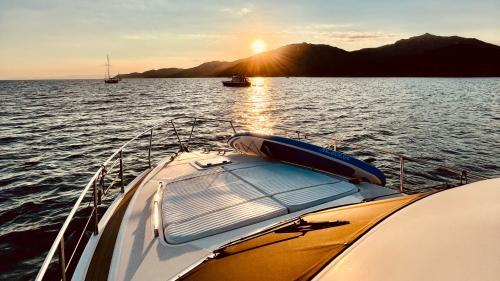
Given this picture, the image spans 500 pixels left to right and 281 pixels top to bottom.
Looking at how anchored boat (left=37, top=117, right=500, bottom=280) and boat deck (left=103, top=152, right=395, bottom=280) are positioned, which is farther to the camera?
boat deck (left=103, top=152, right=395, bottom=280)

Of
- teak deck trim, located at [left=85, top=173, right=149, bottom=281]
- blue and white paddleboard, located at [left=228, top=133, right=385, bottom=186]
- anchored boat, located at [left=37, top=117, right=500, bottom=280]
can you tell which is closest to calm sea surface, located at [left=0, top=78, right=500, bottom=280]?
blue and white paddleboard, located at [left=228, top=133, right=385, bottom=186]

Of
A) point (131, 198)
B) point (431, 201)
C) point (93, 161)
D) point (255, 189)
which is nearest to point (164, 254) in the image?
point (255, 189)

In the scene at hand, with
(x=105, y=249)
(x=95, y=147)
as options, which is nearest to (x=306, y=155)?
(x=105, y=249)

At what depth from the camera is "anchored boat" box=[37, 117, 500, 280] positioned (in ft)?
7.12

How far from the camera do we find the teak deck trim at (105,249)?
4.28m

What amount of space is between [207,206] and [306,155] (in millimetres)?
2941

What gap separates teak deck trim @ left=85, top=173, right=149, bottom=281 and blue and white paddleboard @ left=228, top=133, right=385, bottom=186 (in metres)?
3.35

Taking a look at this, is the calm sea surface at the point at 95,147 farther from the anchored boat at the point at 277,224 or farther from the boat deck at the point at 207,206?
the boat deck at the point at 207,206

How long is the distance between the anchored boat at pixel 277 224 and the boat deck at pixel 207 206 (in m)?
0.02

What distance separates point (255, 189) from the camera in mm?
6039

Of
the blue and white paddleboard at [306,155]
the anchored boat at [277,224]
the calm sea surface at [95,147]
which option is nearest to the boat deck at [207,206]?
the anchored boat at [277,224]

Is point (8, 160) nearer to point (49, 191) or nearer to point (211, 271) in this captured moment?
point (49, 191)

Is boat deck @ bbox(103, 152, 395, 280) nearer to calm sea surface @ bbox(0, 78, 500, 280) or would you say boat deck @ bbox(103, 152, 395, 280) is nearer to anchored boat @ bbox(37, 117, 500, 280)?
anchored boat @ bbox(37, 117, 500, 280)

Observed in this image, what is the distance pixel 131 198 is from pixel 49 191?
1007cm
